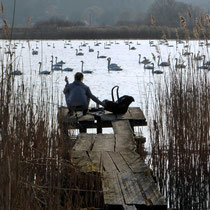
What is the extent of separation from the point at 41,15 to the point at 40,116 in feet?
274

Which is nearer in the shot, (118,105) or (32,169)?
(32,169)

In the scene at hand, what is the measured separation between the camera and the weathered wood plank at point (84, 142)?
460 centimetres

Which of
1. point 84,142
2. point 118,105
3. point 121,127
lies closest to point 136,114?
point 118,105

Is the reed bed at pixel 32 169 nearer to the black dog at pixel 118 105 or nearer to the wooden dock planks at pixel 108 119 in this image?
the wooden dock planks at pixel 108 119

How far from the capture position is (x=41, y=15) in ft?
282

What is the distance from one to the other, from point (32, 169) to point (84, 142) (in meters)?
1.19

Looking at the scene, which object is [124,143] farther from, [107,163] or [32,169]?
[32,169]

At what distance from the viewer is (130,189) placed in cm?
343

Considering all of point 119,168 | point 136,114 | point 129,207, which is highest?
point 136,114

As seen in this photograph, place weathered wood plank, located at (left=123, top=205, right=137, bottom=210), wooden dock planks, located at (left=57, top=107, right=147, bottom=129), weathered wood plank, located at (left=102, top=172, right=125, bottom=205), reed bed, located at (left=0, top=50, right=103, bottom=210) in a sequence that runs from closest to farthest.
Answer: reed bed, located at (left=0, top=50, right=103, bottom=210), weathered wood plank, located at (left=123, top=205, right=137, bottom=210), weathered wood plank, located at (left=102, top=172, right=125, bottom=205), wooden dock planks, located at (left=57, top=107, right=147, bottom=129)

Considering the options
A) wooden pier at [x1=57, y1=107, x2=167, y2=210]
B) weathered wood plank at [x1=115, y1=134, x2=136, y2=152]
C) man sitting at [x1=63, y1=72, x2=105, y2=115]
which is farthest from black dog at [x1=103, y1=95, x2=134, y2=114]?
weathered wood plank at [x1=115, y1=134, x2=136, y2=152]

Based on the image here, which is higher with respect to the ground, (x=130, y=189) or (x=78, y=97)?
(x=78, y=97)

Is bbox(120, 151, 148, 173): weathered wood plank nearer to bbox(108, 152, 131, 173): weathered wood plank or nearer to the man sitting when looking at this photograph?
bbox(108, 152, 131, 173): weathered wood plank

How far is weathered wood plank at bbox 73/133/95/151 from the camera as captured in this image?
460cm
